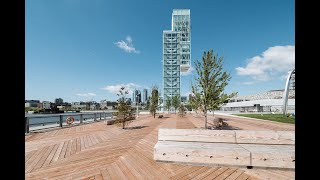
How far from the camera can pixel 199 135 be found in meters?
5.84

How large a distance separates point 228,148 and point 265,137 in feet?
5.21

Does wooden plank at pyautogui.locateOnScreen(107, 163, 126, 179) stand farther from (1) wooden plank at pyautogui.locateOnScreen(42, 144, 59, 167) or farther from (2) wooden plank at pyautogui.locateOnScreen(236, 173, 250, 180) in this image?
(2) wooden plank at pyautogui.locateOnScreen(236, 173, 250, 180)

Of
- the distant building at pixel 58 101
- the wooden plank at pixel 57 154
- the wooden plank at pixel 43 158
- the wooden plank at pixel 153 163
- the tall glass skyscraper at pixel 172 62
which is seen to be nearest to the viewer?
the wooden plank at pixel 153 163

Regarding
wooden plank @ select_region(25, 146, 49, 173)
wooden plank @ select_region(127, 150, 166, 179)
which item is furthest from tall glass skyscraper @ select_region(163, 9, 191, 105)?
wooden plank @ select_region(127, 150, 166, 179)

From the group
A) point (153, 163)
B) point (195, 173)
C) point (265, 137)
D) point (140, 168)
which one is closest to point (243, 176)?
point (195, 173)

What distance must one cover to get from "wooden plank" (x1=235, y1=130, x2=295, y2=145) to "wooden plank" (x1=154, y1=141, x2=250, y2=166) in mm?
477

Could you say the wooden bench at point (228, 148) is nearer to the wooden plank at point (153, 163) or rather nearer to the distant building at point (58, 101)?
the wooden plank at point (153, 163)

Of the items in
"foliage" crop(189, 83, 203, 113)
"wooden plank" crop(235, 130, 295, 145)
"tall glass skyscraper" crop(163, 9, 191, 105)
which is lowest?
"wooden plank" crop(235, 130, 295, 145)

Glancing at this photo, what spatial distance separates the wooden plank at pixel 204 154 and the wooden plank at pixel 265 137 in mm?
477

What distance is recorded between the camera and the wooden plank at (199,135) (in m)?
5.74

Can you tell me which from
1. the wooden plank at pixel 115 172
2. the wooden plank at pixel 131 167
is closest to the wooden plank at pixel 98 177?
the wooden plank at pixel 115 172

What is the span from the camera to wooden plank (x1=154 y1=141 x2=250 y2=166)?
4.70m
